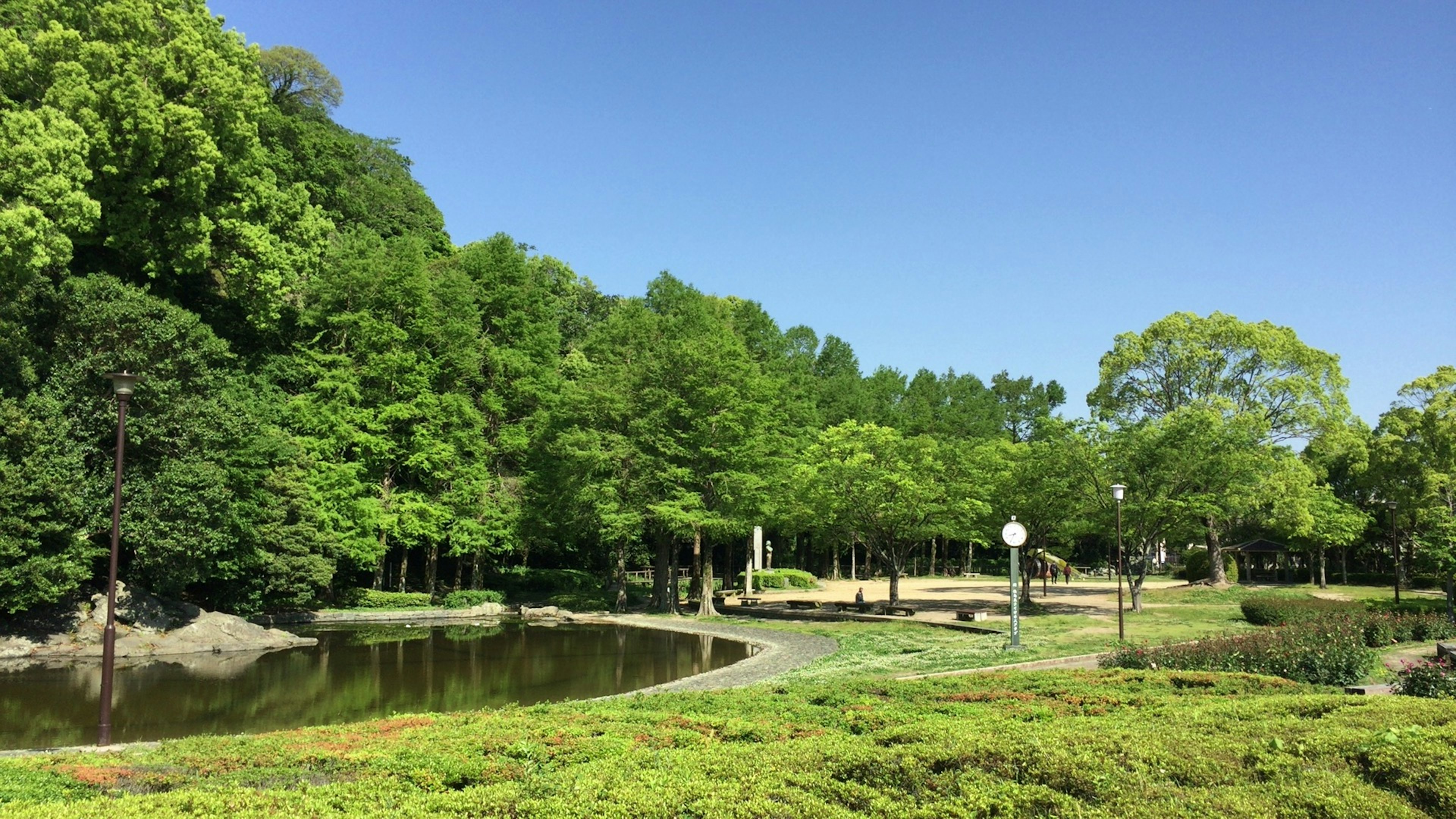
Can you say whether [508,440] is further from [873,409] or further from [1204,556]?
Result: [1204,556]

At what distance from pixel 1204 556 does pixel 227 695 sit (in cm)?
5072

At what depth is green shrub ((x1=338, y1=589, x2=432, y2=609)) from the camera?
3959 cm

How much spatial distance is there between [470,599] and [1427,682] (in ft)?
118

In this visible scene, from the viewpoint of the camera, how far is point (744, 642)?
28516 mm

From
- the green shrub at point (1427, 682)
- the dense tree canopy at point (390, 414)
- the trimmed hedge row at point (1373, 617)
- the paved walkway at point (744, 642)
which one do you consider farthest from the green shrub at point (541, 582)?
the green shrub at point (1427, 682)

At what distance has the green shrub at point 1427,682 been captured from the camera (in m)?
11.7

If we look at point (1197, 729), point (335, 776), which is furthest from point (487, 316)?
point (1197, 729)

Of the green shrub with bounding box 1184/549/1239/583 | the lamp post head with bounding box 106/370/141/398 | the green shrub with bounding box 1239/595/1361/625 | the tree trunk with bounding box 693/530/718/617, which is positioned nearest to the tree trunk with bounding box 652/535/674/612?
the tree trunk with bounding box 693/530/718/617

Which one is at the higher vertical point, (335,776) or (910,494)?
(910,494)

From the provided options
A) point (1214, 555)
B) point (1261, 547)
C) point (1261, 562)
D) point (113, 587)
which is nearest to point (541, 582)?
point (113, 587)

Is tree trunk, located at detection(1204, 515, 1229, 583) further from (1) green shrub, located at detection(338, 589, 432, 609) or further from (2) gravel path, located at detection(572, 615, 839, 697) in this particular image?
(1) green shrub, located at detection(338, 589, 432, 609)

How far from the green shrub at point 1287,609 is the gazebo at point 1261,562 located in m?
24.3

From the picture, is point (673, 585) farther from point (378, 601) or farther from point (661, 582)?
point (378, 601)

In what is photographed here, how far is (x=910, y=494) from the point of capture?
35281 millimetres
